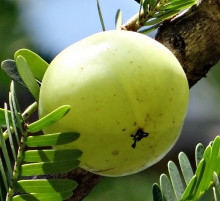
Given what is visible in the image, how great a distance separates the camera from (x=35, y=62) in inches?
32.4

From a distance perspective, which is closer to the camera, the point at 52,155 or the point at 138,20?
the point at 52,155

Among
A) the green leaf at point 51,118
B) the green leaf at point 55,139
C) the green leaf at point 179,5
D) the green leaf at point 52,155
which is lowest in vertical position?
the green leaf at point 52,155

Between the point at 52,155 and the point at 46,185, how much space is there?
44mm

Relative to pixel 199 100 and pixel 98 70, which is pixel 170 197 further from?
pixel 199 100

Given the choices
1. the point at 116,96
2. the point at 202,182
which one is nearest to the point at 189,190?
the point at 202,182

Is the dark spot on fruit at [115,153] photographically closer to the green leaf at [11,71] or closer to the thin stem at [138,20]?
the green leaf at [11,71]

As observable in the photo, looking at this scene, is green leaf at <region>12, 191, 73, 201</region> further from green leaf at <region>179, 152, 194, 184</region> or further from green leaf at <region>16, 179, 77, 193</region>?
green leaf at <region>179, 152, 194, 184</region>

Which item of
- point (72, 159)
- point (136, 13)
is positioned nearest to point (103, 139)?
point (72, 159)

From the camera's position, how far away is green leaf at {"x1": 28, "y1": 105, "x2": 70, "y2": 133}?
0.69 meters

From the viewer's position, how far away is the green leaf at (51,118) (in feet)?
2.26

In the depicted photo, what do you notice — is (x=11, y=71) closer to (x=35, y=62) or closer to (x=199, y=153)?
(x=35, y=62)

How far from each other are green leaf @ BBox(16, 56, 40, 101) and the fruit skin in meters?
0.02

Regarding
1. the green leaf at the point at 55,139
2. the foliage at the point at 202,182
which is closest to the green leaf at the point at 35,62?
the green leaf at the point at 55,139

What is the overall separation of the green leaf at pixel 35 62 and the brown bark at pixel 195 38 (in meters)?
0.25
